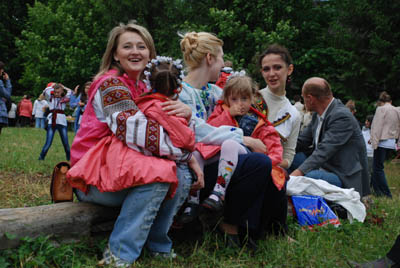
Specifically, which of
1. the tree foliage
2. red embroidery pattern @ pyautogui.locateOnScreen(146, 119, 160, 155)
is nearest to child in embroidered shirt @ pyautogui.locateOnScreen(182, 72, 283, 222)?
red embroidery pattern @ pyautogui.locateOnScreen(146, 119, 160, 155)

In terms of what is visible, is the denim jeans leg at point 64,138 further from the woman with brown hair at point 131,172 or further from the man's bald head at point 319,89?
the woman with brown hair at point 131,172

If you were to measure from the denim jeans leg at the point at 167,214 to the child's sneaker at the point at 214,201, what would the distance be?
0.49 ft

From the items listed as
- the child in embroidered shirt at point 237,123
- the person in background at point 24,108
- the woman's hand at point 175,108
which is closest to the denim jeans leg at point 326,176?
the child in embroidered shirt at point 237,123

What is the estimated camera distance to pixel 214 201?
111 inches

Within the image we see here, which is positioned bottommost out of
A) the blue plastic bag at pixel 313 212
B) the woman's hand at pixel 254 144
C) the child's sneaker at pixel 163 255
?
the blue plastic bag at pixel 313 212

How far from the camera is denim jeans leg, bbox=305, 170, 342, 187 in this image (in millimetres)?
4496

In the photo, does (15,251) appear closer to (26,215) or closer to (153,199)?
(26,215)

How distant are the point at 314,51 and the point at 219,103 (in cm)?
1458

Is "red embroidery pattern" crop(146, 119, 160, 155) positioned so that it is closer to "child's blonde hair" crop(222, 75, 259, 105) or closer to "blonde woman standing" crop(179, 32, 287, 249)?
"blonde woman standing" crop(179, 32, 287, 249)

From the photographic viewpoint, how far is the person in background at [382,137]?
7680 mm

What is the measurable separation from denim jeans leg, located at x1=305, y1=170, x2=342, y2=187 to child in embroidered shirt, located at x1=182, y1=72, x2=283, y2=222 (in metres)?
1.37

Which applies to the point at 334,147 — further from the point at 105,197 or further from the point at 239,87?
the point at 105,197

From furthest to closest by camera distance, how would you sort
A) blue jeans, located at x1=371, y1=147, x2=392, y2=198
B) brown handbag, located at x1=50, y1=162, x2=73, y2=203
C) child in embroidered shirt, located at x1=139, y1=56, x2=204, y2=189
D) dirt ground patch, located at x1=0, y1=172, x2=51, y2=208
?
blue jeans, located at x1=371, y1=147, x2=392, y2=198
dirt ground patch, located at x1=0, y1=172, x2=51, y2=208
brown handbag, located at x1=50, y1=162, x2=73, y2=203
child in embroidered shirt, located at x1=139, y1=56, x2=204, y2=189

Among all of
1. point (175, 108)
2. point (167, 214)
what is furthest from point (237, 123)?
point (167, 214)
